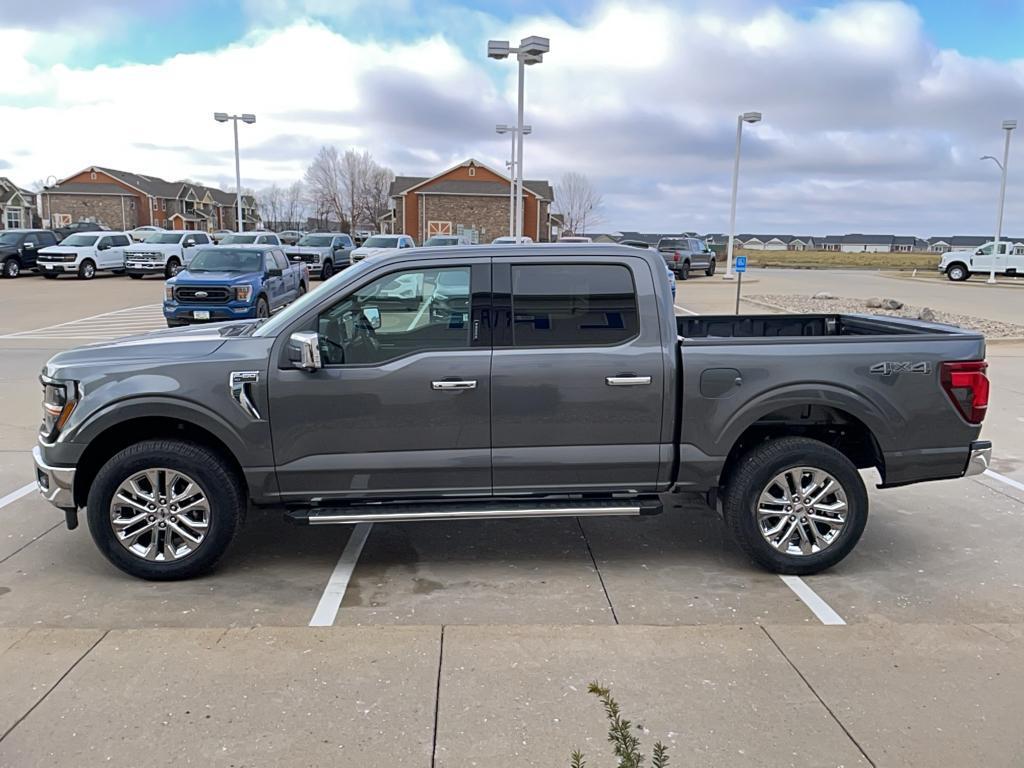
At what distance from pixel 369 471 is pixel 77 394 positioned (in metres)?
1.62

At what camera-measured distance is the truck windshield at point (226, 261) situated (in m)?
17.1

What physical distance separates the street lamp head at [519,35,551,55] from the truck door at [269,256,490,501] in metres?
16.3

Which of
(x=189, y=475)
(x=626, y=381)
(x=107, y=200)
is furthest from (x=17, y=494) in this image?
(x=107, y=200)

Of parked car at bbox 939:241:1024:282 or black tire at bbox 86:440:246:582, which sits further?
parked car at bbox 939:241:1024:282

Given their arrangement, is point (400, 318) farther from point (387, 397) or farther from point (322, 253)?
point (322, 253)

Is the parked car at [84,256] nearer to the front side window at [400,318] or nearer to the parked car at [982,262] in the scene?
the front side window at [400,318]

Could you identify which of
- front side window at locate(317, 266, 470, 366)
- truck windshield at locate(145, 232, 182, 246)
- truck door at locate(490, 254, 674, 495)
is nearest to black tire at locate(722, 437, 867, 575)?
truck door at locate(490, 254, 674, 495)

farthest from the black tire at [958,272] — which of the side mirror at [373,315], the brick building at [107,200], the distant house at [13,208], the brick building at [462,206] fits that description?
the distant house at [13,208]

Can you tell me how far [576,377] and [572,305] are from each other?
1.43 feet

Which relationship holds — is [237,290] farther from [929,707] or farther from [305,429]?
[929,707]

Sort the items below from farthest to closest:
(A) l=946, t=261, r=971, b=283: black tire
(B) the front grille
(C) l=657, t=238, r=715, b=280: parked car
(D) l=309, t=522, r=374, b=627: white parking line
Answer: (A) l=946, t=261, r=971, b=283: black tire → (C) l=657, t=238, r=715, b=280: parked car → (B) the front grille → (D) l=309, t=522, r=374, b=627: white parking line

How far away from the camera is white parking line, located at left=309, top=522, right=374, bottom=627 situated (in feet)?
13.8

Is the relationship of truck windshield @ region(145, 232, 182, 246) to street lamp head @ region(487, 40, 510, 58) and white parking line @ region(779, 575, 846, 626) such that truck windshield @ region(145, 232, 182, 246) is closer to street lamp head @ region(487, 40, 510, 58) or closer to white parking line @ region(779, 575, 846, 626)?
street lamp head @ region(487, 40, 510, 58)

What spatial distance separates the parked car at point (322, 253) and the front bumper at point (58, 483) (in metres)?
27.3
